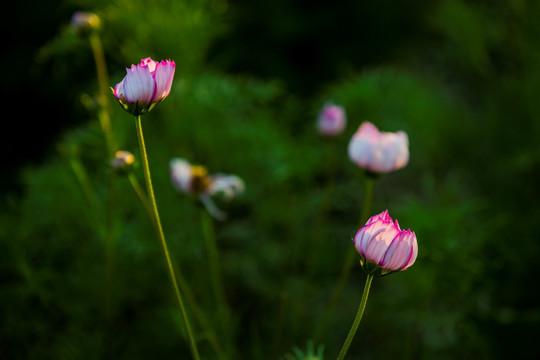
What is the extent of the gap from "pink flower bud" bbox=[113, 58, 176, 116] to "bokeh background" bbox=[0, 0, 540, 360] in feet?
0.69

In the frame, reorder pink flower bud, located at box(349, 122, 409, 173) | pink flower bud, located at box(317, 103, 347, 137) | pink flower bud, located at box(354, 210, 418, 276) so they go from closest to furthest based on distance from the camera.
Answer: pink flower bud, located at box(354, 210, 418, 276) < pink flower bud, located at box(349, 122, 409, 173) < pink flower bud, located at box(317, 103, 347, 137)

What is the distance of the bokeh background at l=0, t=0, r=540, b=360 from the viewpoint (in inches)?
22.7

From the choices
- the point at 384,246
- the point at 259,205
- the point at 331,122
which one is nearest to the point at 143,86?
the point at 384,246

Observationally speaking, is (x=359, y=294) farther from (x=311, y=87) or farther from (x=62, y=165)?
(x=311, y=87)

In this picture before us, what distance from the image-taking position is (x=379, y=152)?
1.39ft

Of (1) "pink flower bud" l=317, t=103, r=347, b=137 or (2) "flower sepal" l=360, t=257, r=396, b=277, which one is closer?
(2) "flower sepal" l=360, t=257, r=396, b=277

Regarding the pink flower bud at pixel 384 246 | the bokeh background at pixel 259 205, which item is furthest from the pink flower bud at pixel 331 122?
the pink flower bud at pixel 384 246

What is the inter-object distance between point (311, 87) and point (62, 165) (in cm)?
64

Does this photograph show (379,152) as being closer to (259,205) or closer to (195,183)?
(195,183)

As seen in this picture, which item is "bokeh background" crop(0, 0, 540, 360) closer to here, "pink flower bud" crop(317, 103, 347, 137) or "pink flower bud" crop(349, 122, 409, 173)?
"pink flower bud" crop(317, 103, 347, 137)

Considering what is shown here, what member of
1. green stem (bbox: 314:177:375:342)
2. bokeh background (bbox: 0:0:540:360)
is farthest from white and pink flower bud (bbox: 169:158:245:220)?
green stem (bbox: 314:177:375:342)

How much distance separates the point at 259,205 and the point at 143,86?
0.48m

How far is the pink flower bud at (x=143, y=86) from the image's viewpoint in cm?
29

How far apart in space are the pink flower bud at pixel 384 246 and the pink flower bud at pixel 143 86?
0.46 feet
